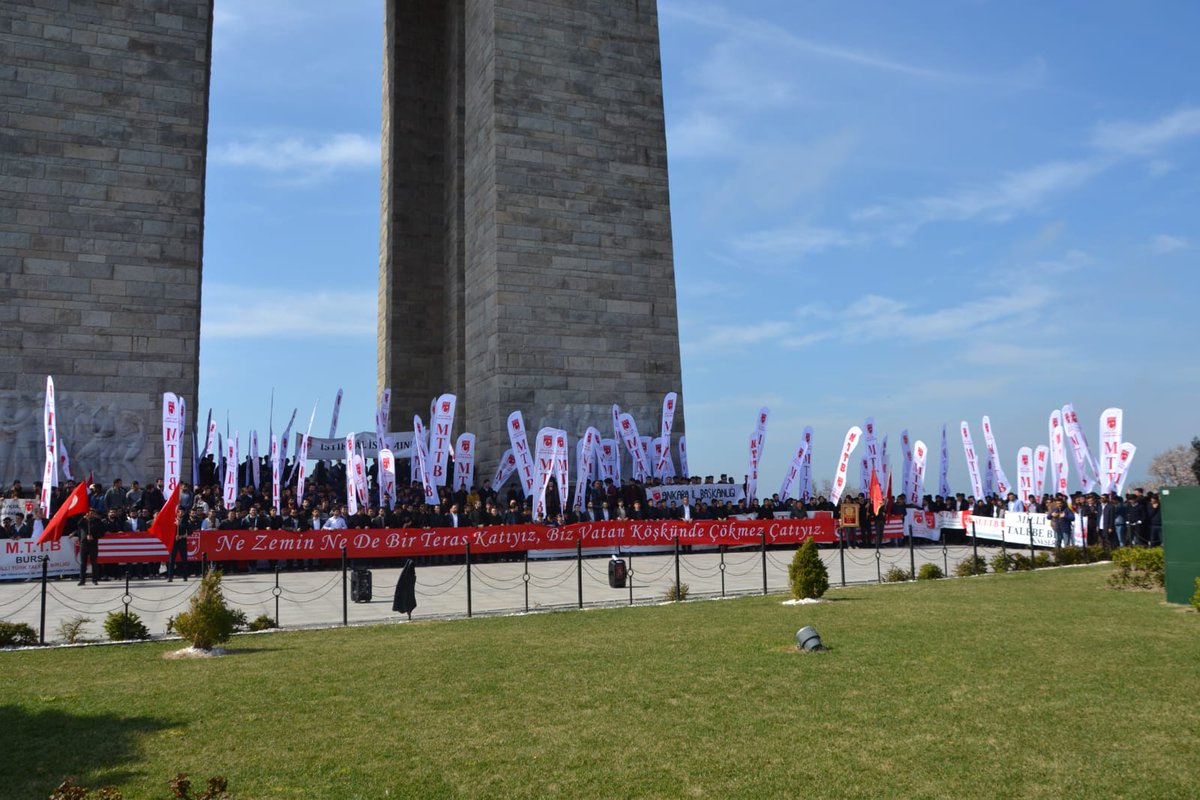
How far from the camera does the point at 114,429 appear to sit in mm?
27609

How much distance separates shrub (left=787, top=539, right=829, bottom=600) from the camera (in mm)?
15508

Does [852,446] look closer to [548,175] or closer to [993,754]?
[548,175]

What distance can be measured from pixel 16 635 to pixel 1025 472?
90.5ft

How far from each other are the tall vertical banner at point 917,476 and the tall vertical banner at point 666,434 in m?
8.45

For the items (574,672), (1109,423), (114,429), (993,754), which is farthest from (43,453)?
(1109,423)

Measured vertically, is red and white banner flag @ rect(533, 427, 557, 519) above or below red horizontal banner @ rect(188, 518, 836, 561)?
above

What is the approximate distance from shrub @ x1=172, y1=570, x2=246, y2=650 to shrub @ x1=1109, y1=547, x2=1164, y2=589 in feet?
47.9

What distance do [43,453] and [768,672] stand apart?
2418cm

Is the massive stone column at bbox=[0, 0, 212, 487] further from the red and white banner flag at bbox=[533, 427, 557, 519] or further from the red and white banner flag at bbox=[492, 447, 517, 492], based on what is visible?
the red and white banner flag at bbox=[533, 427, 557, 519]

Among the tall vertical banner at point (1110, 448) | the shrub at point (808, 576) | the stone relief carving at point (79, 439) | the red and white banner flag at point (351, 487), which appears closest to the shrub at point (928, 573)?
the shrub at point (808, 576)

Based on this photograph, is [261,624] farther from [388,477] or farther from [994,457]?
[994,457]

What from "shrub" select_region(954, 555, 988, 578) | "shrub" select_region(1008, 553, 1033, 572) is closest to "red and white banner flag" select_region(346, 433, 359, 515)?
"shrub" select_region(954, 555, 988, 578)

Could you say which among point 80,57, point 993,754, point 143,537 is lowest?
point 993,754

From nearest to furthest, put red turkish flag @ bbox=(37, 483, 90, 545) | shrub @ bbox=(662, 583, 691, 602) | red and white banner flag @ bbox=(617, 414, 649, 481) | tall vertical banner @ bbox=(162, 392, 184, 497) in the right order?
shrub @ bbox=(662, 583, 691, 602)
red turkish flag @ bbox=(37, 483, 90, 545)
tall vertical banner @ bbox=(162, 392, 184, 497)
red and white banner flag @ bbox=(617, 414, 649, 481)
